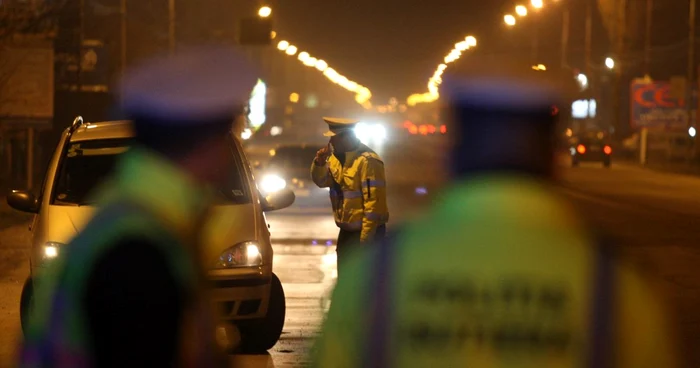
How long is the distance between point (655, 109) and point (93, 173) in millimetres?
50770

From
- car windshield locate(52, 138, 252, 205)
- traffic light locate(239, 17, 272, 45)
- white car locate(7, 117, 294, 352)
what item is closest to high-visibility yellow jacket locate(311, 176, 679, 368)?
white car locate(7, 117, 294, 352)

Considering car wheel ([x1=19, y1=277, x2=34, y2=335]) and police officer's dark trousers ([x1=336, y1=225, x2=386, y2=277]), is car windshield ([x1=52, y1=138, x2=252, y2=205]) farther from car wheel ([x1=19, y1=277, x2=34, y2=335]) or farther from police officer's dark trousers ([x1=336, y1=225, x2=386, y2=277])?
police officer's dark trousers ([x1=336, y1=225, x2=386, y2=277])

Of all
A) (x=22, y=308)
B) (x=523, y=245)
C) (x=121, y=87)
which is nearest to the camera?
(x=22, y=308)

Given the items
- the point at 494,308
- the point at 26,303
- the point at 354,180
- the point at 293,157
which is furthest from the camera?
the point at 293,157

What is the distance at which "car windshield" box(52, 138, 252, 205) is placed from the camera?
9898mm

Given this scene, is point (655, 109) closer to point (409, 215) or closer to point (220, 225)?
point (409, 215)

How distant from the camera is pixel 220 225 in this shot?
9.38m

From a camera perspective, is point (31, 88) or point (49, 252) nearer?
point (49, 252)

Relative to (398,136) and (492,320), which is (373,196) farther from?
(398,136)

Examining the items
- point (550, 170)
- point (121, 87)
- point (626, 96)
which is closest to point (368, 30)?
point (626, 96)

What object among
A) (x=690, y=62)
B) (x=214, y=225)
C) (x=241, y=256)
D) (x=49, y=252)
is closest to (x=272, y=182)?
(x=214, y=225)

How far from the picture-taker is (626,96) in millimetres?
90312

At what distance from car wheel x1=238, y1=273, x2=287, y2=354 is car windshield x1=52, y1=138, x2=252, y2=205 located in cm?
78

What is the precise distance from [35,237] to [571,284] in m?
6.29
